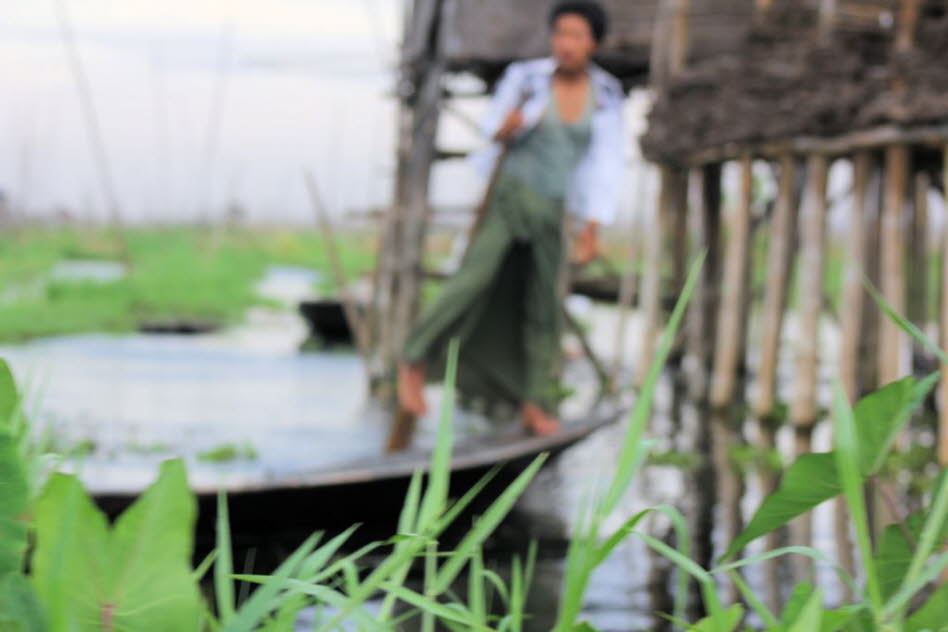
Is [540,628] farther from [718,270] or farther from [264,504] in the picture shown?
[718,270]

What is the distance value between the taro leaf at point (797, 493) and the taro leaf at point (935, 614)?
17cm

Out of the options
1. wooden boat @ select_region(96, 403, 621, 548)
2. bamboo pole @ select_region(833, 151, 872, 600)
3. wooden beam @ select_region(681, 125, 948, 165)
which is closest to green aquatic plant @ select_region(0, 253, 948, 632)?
wooden boat @ select_region(96, 403, 621, 548)

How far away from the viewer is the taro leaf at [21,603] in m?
1.37

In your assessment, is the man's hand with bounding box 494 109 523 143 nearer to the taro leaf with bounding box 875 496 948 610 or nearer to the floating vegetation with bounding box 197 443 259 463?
the floating vegetation with bounding box 197 443 259 463

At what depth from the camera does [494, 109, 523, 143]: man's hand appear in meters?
5.81

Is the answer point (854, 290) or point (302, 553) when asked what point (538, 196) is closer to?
point (854, 290)

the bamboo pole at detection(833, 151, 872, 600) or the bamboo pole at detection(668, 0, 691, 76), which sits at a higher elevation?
the bamboo pole at detection(668, 0, 691, 76)

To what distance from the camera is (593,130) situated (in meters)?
6.06

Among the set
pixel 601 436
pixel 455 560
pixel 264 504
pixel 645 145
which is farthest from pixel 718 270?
pixel 455 560

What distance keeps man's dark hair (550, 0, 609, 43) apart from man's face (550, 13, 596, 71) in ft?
0.05

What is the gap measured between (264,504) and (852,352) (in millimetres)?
4569

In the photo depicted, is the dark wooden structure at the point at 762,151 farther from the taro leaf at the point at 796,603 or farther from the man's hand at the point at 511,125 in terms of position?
the taro leaf at the point at 796,603

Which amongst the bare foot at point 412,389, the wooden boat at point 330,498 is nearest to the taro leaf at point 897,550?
→ the wooden boat at point 330,498

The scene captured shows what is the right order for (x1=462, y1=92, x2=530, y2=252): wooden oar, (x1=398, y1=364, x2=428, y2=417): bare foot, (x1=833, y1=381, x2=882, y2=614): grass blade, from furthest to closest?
1. (x1=398, y1=364, x2=428, y2=417): bare foot
2. (x1=462, y1=92, x2=530, y2=252): wooden oar
3. (x1=833, y1=381, x2=882, y2=614): grass blade
